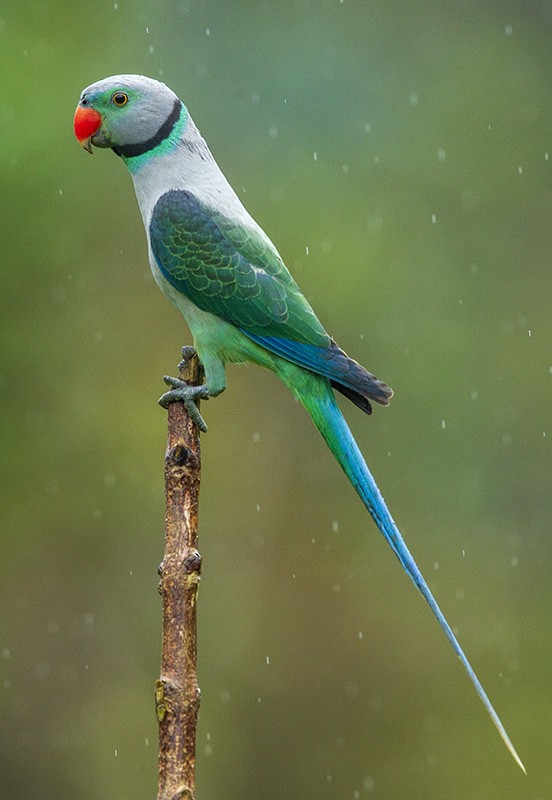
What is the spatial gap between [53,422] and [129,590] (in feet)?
3.25

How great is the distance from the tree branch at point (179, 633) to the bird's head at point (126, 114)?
0.82 meters

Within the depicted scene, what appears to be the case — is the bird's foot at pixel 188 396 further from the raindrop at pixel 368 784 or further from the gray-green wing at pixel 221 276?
the raindrop at pixel 368 784

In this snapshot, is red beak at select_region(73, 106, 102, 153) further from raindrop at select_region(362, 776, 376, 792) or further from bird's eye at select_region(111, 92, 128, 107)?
raindrop at select_region(362, 776, 376, 792)

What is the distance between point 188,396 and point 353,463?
1.35 feet

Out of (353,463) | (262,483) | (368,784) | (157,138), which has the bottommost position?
(368,784)

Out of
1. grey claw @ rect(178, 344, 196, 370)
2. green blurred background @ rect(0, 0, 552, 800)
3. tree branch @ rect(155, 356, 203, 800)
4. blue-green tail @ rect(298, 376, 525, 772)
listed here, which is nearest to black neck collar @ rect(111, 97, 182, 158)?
grey claw @ rect(178, 344, 196, 370)

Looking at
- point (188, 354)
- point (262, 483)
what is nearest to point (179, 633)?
point (188, 354)

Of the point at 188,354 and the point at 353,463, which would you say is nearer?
the point at 353,463

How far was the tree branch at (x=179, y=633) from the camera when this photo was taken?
98.0 inches

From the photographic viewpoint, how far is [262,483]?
718 cm

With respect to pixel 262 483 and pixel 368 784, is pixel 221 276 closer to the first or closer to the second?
pixel 262 483

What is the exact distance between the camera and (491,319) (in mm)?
7586

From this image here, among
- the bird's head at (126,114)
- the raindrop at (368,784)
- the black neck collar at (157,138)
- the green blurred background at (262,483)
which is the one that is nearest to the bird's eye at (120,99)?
the bird's head at (126,114)

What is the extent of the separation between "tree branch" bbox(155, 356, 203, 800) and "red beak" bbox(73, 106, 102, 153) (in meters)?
0.83
